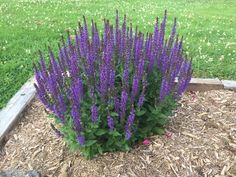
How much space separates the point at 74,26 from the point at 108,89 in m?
5.65

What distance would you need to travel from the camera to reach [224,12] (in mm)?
12680

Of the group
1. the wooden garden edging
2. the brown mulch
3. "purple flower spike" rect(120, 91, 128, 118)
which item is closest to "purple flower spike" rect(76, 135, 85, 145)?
"purple flower spike" rect(120, 91, 128, 118)

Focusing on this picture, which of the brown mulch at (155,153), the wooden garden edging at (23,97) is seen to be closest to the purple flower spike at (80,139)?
the brown mulch at (155,153)

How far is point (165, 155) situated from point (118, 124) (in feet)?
2.28

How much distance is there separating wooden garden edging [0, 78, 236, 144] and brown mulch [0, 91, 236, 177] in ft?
0.41

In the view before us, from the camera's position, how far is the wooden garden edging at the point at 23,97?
4.50 m

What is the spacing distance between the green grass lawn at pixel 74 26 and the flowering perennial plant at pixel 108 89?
1.91 metres

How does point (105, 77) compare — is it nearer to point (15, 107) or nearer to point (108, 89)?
point (108, 89)

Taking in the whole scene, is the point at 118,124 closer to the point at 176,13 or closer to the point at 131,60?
the point at 131,60

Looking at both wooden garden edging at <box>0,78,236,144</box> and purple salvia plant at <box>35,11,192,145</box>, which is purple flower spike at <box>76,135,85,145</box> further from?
wooden garden edging at <box>0,78,236,144</box>

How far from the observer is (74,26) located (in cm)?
866

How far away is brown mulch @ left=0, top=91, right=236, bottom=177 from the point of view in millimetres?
3693

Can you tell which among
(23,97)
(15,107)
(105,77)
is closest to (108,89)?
(105,77)

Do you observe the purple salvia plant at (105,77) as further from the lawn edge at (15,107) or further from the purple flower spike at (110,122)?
the lawn edge at (15,107)
